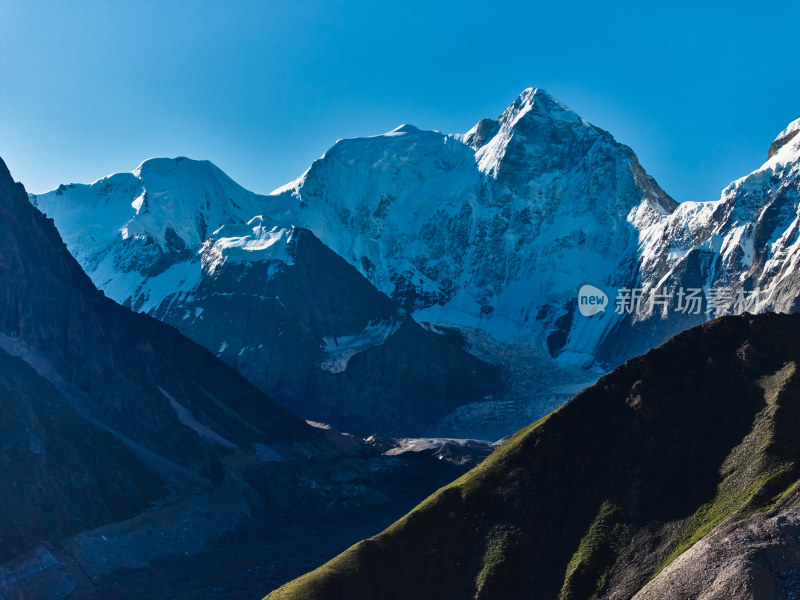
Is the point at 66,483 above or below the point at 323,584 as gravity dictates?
above

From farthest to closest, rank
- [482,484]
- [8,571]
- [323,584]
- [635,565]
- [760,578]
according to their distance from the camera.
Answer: [8,571]
[482,484]
[323,584]
[635,565]
[760,578]

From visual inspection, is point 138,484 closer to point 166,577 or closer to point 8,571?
point 166,577

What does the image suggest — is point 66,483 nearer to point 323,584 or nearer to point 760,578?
point 323,584

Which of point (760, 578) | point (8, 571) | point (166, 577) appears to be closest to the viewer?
point (760, 578)

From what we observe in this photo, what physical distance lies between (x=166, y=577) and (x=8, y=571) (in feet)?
86.3

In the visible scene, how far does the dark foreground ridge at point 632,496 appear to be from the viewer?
87500mm

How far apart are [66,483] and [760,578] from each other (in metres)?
116

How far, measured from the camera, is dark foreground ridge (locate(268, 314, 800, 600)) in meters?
87.5

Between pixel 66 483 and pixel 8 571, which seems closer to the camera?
pixel 8 571

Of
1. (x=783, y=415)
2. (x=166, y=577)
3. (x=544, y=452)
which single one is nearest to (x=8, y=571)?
(x=166, y=577)

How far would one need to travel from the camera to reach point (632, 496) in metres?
96.6

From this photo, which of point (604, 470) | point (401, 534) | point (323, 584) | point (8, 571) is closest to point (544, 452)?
point (604, 470)

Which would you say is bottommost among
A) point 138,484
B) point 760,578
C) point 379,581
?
point 760,578

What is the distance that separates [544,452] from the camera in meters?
103
